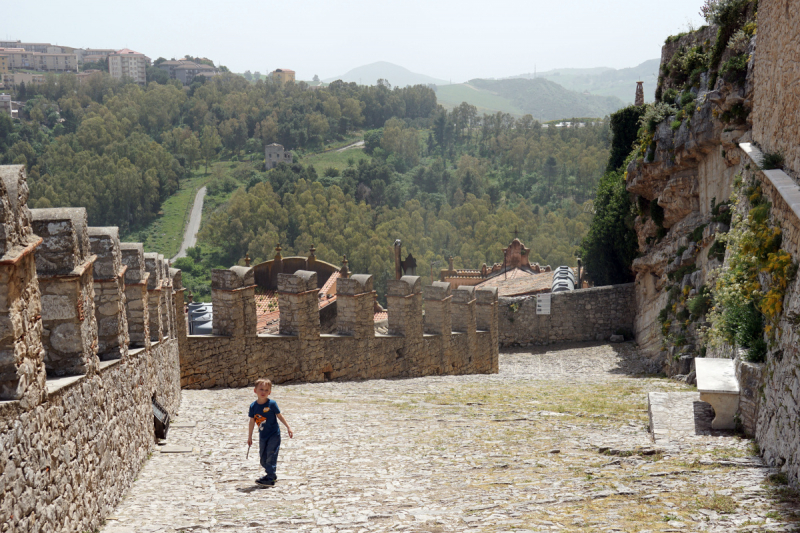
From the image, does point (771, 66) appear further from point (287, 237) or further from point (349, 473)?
point (287, 237)

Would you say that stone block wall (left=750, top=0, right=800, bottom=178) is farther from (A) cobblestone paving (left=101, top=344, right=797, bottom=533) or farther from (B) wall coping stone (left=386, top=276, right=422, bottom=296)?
(B) wall coping stone (left=386, top=276, right=422, bottom=296)

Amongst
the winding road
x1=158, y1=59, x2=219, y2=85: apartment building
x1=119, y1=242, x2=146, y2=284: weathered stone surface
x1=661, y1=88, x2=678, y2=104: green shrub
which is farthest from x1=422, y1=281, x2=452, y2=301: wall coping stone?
x1=158, y1=59, x2=219, y2=85: apartment building

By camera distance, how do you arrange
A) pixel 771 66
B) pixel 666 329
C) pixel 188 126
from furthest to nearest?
pixel 188 126 < pixel 666 329 < pixel 771 66

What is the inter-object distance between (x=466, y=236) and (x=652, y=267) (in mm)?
58142

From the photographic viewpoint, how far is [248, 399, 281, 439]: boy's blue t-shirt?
6.27 meters

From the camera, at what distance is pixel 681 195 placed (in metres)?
18.0

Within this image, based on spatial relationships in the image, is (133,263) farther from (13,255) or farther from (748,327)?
(748,327)

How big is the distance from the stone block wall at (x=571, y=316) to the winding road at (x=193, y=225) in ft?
188

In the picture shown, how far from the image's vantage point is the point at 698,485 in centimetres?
536

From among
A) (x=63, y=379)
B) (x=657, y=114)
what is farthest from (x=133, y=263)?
(x=657, y=114)

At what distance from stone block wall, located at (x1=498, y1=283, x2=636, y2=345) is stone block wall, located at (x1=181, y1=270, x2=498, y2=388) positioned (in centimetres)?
532

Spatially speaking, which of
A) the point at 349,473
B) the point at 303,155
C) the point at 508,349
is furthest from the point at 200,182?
the point at 349,473

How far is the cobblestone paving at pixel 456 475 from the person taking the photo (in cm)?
496

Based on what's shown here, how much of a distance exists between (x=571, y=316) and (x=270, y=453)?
17651 millimetres
